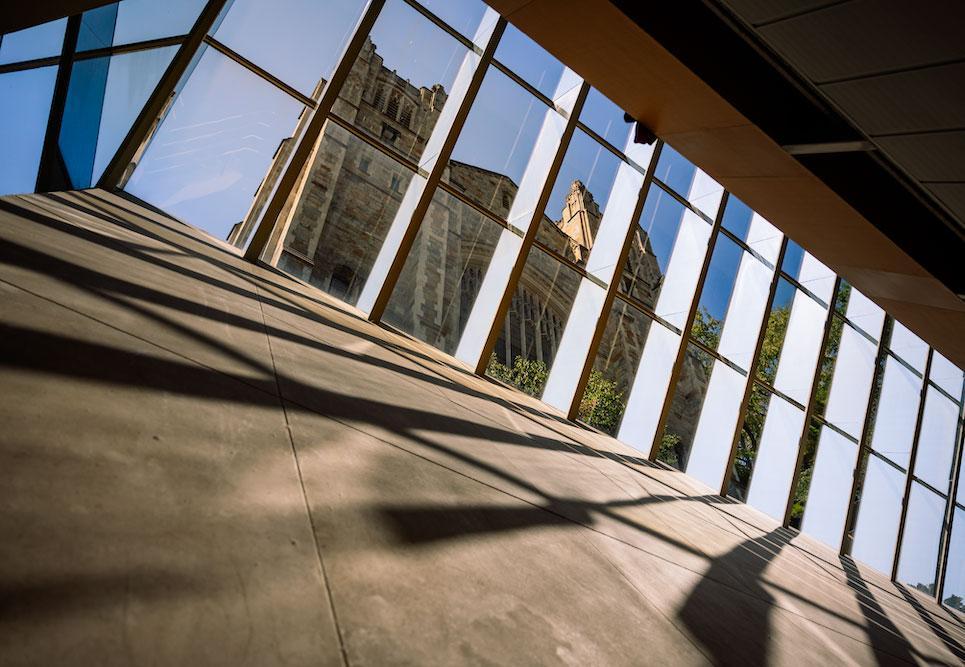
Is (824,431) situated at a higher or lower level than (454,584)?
higher

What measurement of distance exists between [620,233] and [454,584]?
839cm

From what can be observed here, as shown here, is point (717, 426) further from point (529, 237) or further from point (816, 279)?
point (529, 237)

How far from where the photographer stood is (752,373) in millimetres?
9523

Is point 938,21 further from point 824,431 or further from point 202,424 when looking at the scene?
point 824,431

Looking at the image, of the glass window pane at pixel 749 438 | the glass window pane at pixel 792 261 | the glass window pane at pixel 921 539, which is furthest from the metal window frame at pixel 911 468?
the glass window pane at pixel 749 438

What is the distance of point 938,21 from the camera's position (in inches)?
115

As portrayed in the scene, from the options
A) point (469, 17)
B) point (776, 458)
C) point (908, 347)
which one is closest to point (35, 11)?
point (469, 17)

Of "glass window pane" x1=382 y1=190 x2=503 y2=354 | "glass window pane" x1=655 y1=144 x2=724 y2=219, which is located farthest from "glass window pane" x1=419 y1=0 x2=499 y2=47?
"glass window pane" x1=382 y1=190 x2=503 y2=354

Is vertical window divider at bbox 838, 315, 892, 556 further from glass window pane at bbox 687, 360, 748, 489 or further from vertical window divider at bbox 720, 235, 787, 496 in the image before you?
glass window pane at bbox 687, 360, 748, 489

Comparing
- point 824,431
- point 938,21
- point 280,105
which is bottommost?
point 824,431

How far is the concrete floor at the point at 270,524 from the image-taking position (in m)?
0.62

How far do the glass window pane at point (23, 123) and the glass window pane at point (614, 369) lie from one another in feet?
33.4

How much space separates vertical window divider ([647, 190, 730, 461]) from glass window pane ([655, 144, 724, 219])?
16 cm

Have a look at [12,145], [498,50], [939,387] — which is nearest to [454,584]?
[12,145]
